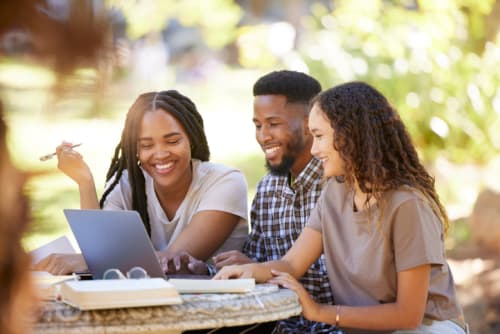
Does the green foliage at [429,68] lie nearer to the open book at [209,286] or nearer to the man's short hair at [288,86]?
the man's short hair at [288,86]

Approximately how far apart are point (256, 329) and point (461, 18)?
5.06 metres

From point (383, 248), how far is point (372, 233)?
6cm

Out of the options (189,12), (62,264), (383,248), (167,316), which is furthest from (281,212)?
(189,12)

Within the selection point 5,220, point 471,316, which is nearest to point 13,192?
point 5,220

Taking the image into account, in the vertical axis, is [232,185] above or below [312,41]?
below

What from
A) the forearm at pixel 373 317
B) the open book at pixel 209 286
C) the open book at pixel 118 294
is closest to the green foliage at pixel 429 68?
the forearm at pixel 373 317

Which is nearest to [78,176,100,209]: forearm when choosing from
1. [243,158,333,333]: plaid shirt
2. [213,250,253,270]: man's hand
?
[243,158,333,333]: plaid shirt

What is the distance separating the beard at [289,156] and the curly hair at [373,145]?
69 centimetres

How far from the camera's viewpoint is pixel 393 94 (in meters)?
6.85

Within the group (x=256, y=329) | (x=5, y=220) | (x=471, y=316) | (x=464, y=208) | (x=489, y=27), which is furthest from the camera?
(x=489, y=27)

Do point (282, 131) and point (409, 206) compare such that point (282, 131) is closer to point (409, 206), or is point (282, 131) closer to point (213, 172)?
point (213, 172)

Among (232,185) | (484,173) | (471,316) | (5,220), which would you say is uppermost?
(5,220)

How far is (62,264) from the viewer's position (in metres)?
2.73

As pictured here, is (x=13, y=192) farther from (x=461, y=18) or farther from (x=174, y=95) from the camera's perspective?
(x=461, y=18)
